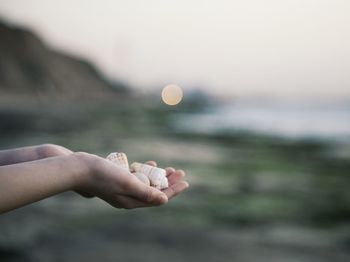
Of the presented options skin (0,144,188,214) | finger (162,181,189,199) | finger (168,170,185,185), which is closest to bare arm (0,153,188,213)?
skin (0,144,188,214)

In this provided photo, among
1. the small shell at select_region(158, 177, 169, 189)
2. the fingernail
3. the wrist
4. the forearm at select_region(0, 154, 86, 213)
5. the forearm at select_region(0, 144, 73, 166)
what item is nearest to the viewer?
the forearm at select_region(0, 154, 86, 213)

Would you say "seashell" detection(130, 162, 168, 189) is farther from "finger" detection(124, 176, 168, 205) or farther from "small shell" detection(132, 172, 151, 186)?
"finger" detection(124, 176, 168, 205)

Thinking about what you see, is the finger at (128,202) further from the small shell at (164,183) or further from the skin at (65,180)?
the small shell at (164,183)

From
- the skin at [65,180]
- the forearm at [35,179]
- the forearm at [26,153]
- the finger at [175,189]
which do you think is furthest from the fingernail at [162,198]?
the forearm at [26,153]

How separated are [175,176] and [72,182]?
656 mm

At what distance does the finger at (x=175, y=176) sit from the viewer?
2388 mm

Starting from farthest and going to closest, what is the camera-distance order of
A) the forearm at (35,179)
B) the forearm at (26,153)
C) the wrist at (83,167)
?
the forearm at (26,153) → the wrist at (83,167) → the forearm at (35,179)

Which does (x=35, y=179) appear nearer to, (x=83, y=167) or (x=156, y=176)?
(x=83, y=167)

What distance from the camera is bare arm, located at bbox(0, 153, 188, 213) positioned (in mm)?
1723

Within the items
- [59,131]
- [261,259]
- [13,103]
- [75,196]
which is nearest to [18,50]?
[13,103]

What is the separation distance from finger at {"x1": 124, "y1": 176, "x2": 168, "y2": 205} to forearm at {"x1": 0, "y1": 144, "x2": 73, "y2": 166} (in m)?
0.36

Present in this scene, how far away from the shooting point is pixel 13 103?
53.1 meters

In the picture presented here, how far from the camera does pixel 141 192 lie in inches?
76.5

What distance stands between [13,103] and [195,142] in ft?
93.3
